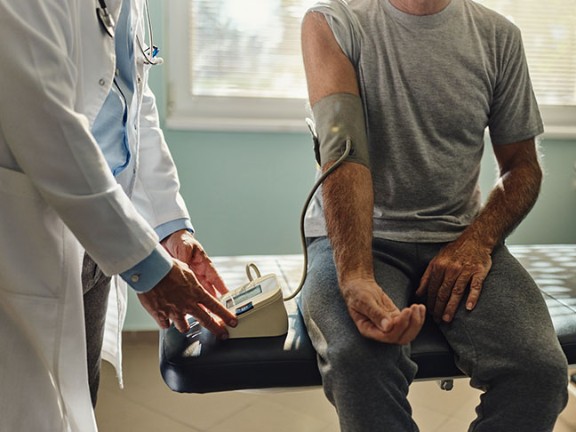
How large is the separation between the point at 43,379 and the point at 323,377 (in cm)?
48

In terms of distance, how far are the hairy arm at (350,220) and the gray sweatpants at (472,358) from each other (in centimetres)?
4

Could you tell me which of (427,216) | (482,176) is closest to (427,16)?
(427,216)

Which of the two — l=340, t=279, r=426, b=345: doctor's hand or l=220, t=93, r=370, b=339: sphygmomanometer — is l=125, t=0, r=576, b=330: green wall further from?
l=340, t=279, r=426, b=345: doctor's hand

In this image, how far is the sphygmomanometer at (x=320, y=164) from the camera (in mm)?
1321

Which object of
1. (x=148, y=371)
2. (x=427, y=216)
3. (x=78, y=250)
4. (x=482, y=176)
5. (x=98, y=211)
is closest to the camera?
(x=98, y=211)

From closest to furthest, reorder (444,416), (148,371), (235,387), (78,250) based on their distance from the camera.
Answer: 1. (78,250)
2. (235,387)
3. (444,416)
4. (148,371)

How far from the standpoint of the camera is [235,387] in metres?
1.30

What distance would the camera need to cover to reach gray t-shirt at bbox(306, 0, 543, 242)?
4.94ft

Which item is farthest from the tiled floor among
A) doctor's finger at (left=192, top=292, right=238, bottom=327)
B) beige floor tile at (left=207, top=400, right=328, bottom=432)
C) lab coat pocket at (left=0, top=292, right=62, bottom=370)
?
lab coat pocket at (left=0, top=292, right=62, bottom=370)

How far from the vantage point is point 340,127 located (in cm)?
141

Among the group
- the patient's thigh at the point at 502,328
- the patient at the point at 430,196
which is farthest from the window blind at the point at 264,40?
the patient's thigh at the point at 502,328

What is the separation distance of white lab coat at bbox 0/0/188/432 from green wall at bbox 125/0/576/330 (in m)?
1.31

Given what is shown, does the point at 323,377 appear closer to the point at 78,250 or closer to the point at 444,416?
the point at 78,250

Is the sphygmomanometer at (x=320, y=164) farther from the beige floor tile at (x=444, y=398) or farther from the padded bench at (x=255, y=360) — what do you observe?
the beige floor tile at (x=444, y=398)
